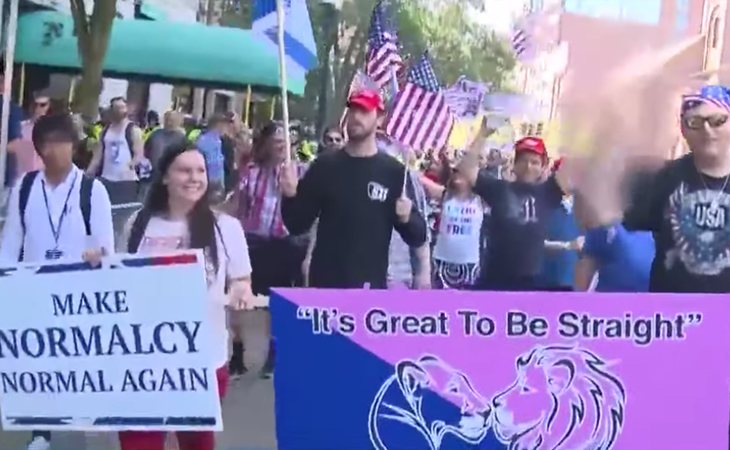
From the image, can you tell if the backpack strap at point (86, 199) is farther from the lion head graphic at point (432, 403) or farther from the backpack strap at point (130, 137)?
the lion head graphic at point (432, 403)

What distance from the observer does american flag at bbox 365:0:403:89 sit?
535cm

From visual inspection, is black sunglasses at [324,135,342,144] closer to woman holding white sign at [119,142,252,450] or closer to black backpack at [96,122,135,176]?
woman holding white sign at [119,142,252,450]

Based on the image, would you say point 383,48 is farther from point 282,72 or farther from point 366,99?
point 282,72

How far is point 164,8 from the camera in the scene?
5359 mm

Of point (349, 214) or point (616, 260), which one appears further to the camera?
point (349, 214)

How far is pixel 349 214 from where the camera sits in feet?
18.0

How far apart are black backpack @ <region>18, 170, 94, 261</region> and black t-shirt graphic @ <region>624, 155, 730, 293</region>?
2.19 m

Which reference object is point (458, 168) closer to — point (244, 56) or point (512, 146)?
point (512, 146)

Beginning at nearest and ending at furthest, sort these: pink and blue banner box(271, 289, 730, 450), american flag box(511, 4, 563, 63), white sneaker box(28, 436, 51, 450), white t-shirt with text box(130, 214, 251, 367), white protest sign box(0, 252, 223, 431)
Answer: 1. pink and blue banner box(271, 289, 730, 450)
2. white protest sign box(0, 252, 223, 431)
3. white t-shirt with text box(130, 214, 251, 367)
4. american flag box(511, 4, 563, 63)
5. white sneaker box(28, 436, 51, 450)

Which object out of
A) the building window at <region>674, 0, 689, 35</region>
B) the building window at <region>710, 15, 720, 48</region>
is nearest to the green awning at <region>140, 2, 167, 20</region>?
the building window at <region>674, 0, 689, 35</region>

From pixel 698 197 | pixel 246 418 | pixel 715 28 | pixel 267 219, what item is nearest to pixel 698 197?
pixel 698 197

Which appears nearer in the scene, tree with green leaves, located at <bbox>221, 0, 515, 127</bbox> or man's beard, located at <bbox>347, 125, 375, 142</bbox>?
tree with green leaves, located at <bbox>221, 0, 515, 127</bbox>

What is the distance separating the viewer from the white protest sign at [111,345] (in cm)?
504

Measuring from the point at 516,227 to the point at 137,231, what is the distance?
156 cm
